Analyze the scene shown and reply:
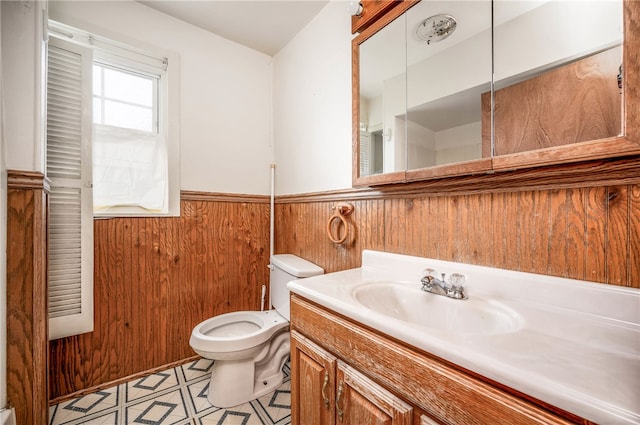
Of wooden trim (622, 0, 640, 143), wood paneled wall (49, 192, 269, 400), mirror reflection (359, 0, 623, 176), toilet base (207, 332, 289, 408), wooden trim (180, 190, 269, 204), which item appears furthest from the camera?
wooden trim (180, 190, 269, 204)

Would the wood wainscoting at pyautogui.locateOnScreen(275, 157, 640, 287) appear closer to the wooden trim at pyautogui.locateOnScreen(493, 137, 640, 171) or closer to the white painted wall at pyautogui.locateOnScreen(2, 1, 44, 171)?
the wooden trim at pyautogui.locateOnScreen(493, 137, 640, 171)

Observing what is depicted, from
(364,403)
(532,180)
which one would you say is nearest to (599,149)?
(532,180)

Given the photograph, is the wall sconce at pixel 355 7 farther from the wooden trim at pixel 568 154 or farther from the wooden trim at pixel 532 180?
the wooden trim at pixel 568 154

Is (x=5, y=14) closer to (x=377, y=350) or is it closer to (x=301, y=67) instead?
(x=301, y=67)

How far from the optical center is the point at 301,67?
6.14ft

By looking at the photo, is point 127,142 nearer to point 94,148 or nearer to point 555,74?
point 94,148

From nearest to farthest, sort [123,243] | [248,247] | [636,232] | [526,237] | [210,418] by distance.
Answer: [636,232] → [526,237] → [210,418] → [123,243] → [248,247]

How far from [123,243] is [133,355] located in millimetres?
704

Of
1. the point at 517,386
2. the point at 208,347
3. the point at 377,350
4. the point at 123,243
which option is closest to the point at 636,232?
the point at 517,386

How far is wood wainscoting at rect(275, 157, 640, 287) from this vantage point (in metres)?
0.68

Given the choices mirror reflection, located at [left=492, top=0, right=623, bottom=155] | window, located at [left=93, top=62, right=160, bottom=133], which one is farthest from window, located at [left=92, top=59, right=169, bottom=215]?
mirror reflection, located at [left=492, top=0, right=623, bottom=155]

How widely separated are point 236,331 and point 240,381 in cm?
29

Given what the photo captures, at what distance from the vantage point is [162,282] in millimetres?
1724

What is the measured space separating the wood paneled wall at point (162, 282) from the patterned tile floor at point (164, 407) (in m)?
0.11
